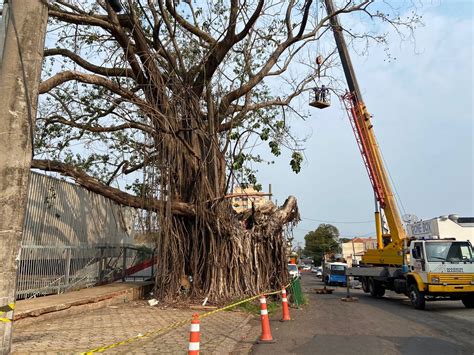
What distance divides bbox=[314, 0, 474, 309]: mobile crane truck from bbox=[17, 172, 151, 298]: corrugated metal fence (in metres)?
10.4

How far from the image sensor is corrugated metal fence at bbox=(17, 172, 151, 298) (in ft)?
38.7

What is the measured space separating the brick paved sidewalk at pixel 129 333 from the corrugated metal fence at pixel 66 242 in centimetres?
222

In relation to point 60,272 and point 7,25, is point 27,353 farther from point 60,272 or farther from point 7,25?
point 60,272

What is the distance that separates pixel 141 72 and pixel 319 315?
8756 mm

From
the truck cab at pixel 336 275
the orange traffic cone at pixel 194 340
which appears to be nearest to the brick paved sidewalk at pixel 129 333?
the orange traffic cone at pixel 194 340

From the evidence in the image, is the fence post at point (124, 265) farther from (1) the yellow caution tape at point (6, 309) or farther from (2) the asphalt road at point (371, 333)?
(1) the yellow caution tape at point (6, 309)

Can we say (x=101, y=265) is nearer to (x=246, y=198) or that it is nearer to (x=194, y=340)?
(x=246, y=198)

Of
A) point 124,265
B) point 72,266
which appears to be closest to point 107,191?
point 72,266

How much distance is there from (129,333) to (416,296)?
10826 mm

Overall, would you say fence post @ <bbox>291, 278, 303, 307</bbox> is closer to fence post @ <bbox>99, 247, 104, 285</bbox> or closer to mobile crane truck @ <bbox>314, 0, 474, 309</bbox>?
mobile crane truck @ <bbox>314, 0, 474, 309</bbox>

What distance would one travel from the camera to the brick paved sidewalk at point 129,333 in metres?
6.62

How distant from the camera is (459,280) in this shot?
13906 mm

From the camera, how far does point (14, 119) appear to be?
4633 mm

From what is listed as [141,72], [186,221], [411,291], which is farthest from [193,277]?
[411,291]
